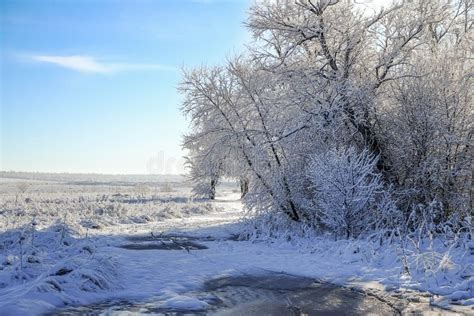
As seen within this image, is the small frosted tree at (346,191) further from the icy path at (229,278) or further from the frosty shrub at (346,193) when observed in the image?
the icy path at (229,278)

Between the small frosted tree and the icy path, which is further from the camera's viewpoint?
the small frosted tree

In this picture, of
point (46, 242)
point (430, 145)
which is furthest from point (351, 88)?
point (46, 242)

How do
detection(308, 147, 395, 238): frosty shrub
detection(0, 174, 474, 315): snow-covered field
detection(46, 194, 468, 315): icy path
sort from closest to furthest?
detection(46, 194, 468, 315): icy path
detection(0, 174, 474, 315): snow-covered field
detection(308, 147, 395, 238): frosty shrub

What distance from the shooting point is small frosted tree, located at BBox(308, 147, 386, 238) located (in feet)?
44.6

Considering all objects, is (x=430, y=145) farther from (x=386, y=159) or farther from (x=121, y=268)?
(x=121, y=268)

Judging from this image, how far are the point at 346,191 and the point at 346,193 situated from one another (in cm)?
6

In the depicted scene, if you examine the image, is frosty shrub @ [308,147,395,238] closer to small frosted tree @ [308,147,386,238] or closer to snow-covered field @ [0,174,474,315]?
small frosted tree @ [308,147,386,238]

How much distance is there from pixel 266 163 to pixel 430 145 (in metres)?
5.70

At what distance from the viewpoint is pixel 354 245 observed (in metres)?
11.6

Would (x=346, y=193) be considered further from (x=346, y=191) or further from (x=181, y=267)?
(x=181, y=267)

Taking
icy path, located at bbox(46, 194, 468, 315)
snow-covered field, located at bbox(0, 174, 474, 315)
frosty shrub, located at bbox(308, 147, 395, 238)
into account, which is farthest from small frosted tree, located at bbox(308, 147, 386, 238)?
icy path, located at bbox(46, 194, 468, 315)

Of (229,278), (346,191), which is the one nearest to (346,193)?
(346,191)

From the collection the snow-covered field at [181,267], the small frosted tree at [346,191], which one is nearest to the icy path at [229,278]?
the snow-covered field at [181,267]

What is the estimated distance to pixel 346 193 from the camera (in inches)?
535
